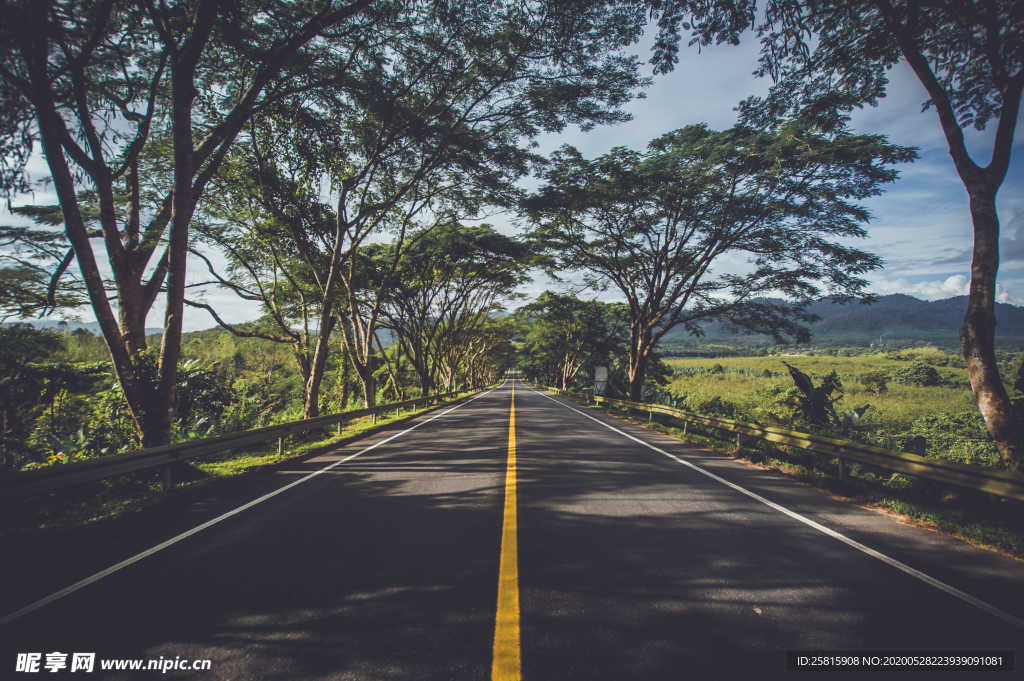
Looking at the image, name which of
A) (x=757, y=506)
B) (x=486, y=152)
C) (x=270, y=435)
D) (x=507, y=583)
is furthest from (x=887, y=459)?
(x=486, y=152)

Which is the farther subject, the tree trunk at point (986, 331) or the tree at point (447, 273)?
the tree at point (447, 273)

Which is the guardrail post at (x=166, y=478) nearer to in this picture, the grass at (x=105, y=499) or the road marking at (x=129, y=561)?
the grass at (x=105, y=499)

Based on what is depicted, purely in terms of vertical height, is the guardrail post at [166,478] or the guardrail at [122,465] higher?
the guardrail at [122,465]

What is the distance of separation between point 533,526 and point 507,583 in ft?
4.17

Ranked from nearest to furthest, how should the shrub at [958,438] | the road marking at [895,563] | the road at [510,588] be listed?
the road at [510,588]
the road marking at [895,563]
the shrub at [958,438]

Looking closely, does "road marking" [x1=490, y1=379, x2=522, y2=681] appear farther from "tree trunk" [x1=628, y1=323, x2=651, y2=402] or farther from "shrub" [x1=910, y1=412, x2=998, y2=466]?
"tree trunk" [x1=628, y1=323, x2=651, y2=402]

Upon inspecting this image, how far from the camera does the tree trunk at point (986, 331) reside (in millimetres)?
6094

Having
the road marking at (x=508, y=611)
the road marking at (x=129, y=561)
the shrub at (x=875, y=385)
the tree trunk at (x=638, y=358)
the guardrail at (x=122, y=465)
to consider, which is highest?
the tree trunk at (x=638, y=358)

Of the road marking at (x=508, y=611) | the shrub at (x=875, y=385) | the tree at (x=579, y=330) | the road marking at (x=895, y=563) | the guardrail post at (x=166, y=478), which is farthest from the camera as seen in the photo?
the shrub at (x=875, y=385)

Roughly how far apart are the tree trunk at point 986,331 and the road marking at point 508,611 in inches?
298

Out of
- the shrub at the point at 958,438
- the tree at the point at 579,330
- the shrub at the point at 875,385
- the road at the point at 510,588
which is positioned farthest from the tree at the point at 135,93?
the shrub at the point at 875,385

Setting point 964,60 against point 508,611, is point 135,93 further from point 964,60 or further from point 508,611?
point 964,60

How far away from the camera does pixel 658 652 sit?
7.96 ft

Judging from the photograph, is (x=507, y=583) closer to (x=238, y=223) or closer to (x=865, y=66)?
(x=865, y=66)
